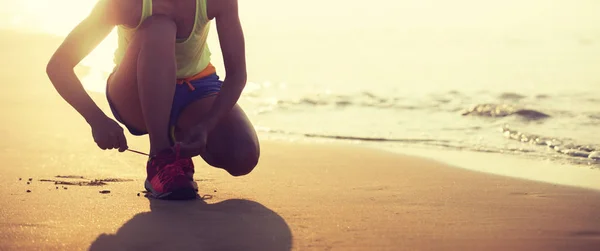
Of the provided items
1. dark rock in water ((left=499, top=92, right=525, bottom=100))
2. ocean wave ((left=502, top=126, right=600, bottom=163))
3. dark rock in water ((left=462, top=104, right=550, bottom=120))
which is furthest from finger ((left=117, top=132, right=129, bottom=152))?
dark rock in water ((left=499, top=92, right=525, bottom=100))

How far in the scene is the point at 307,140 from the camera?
5730 mm

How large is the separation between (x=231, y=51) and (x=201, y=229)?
95cm

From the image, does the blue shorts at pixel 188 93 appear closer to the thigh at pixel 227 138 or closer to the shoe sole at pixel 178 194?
the thigh at pixel 227 138

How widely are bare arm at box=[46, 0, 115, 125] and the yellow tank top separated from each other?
0.16 meters

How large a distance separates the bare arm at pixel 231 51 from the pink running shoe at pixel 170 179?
26cm

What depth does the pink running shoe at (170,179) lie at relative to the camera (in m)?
3.28

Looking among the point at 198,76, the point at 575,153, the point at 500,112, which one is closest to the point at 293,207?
the point at 198,76

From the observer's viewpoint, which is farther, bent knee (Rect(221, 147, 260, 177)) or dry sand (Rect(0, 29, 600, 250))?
bent knee (Rect(221, 147, 260, 177))

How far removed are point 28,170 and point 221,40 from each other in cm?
113

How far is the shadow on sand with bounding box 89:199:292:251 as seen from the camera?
257 cm

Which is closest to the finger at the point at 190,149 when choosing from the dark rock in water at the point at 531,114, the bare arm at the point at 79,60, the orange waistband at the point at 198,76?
the bare arm at the point at 79,60

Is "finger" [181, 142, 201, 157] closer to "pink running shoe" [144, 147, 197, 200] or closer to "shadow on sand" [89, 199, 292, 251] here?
"pink running shoe" [144, 147, 197, 200]

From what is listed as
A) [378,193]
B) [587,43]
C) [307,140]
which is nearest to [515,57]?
[587,43]

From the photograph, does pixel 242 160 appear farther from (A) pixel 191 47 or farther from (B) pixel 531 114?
(B) pixel 531 114
